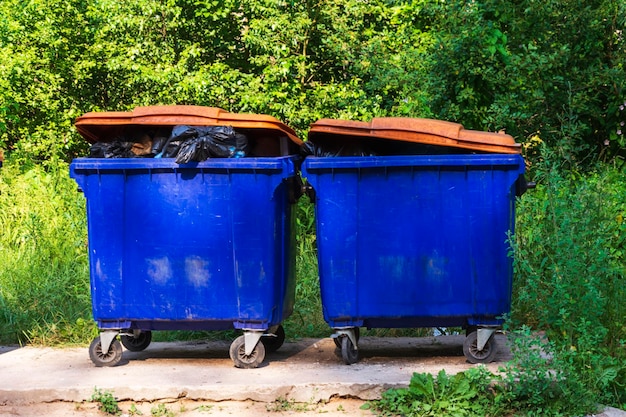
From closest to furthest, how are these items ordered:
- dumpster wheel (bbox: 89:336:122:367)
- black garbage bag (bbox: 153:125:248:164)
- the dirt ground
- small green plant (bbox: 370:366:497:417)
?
small green plant (bbox: 370:366:497:417), the dirt ground, black garbage bag (bbox: 153:125:248:164), dumpster wheel (bbox: 89:336:122:367)

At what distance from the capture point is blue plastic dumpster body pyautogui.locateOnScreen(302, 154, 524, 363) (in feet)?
17.5

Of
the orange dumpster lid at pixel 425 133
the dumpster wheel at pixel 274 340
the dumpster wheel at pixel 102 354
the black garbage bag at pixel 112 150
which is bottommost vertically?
the dumpster wheel at pixel 274 340

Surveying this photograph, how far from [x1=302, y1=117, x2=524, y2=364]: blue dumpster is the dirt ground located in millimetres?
777

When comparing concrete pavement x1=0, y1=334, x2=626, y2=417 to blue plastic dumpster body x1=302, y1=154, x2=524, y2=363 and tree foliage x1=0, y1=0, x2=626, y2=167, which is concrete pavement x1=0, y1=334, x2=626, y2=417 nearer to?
blue plastic dumpster body x1=302, y1=154, x2=524, y2=363

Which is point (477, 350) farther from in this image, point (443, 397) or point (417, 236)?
point (443, 397)

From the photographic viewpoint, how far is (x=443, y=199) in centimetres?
536

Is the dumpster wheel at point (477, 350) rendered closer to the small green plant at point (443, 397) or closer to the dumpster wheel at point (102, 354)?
the small green plant at point (443, 397)

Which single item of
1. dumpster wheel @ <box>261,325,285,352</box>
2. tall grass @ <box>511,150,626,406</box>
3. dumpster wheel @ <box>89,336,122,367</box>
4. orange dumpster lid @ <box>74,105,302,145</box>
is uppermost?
orange dumpster lid @ <box>74,105,302,145</box>

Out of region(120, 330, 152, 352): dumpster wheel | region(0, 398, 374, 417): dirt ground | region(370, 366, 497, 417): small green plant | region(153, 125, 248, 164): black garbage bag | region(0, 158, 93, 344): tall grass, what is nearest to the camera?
region(370, 366, 497, 417): small green plant

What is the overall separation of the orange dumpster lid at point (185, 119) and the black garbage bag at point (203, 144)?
4 centimetres

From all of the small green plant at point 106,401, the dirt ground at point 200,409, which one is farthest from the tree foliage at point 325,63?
the small green plant at point 106,401

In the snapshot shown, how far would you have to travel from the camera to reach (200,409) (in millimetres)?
4742

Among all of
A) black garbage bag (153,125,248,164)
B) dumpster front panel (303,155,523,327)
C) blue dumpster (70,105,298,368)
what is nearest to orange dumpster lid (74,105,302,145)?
black garbage bag (153,125,248,164)

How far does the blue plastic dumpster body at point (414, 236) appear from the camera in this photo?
534 cm
